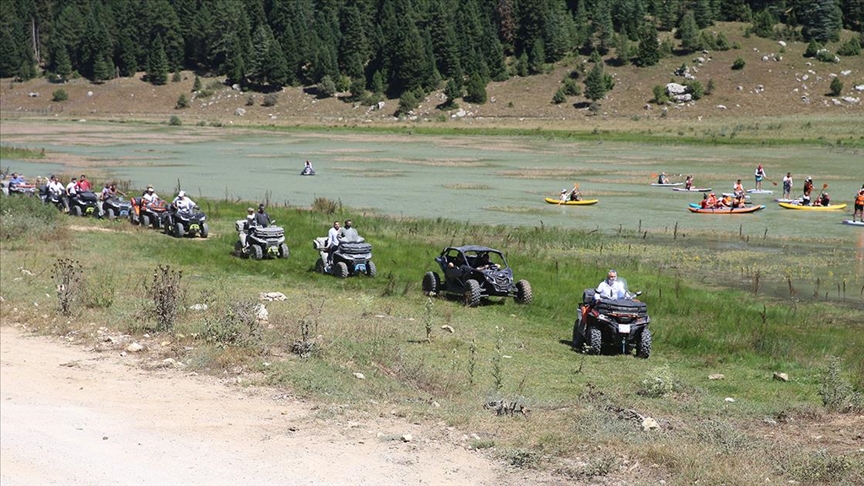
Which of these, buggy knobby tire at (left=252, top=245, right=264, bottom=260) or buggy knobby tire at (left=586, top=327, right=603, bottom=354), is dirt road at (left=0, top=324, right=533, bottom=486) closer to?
buggy knobby tire at (left=586, top=327, right=603, bottom=354)

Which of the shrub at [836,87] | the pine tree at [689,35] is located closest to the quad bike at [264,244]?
the shrub at [836,87]

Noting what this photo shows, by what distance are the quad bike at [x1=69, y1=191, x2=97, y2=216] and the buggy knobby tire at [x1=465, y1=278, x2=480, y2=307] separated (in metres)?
19.6

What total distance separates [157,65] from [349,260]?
428 ft

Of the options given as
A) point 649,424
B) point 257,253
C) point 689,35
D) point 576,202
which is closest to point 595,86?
point 689,35

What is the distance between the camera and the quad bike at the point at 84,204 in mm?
35562

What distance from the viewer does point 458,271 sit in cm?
2208

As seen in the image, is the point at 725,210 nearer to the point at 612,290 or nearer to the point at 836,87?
the point at 612,290

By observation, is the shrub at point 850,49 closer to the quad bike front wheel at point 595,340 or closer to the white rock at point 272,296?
the white rock at point 272,296

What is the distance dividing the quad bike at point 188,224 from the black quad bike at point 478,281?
11340 millimetres

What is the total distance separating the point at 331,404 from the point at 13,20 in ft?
582

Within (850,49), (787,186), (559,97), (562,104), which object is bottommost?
(562,104)

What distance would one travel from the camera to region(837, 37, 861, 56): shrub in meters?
122

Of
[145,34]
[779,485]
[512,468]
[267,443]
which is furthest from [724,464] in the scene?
[145,34]

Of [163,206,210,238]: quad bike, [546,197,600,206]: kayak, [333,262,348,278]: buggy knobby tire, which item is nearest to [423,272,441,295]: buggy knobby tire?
[333,262,348,278]: buggy knobby tire
